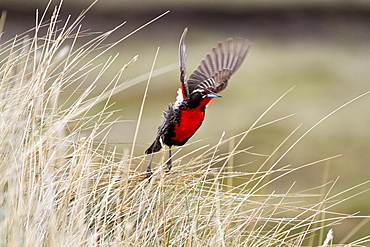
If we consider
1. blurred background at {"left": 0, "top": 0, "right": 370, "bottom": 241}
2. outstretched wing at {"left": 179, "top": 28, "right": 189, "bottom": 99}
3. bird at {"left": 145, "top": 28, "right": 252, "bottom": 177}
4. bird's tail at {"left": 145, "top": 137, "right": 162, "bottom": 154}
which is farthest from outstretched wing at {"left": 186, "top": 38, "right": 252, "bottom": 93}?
blurred background at {"left": 0, "top": 0, "right": 370, "bottom": 241}

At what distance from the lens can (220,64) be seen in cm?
249

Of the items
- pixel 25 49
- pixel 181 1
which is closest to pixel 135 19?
pixel 181 1

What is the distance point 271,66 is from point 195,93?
35.9 feet

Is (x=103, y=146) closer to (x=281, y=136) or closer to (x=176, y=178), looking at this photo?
(x=176, y=178)

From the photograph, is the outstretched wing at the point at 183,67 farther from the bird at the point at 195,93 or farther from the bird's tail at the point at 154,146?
the bird's tail at the point at 154,146

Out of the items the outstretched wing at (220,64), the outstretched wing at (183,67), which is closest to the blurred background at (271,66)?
the outstretched wing at (220,64)

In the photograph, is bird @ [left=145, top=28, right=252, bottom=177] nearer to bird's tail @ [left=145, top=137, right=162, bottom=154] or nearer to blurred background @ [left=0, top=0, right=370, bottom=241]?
bird's tail @ [left=145, top=137, right=162, bottom=154]

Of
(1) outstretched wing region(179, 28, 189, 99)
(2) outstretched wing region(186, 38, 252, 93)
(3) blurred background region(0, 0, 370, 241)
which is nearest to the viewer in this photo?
(1) outstretched wing region(179, 28, 189, 99)

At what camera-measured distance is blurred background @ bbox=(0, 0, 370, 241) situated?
1066 cm

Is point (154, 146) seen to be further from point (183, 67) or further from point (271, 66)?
point (271, 66)

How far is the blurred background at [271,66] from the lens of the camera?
35.0ft

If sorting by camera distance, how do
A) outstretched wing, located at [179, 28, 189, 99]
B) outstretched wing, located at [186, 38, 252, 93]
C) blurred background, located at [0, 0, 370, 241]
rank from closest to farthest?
outstretched wing, located at [179, 28, 189, 99] → outstretched wing, located at [186, 38, 252, 93] → blurred background, located at [0, 0, 370, 241]

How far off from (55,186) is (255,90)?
10.7 meters

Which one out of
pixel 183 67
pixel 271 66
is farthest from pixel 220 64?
pixel 271 66
